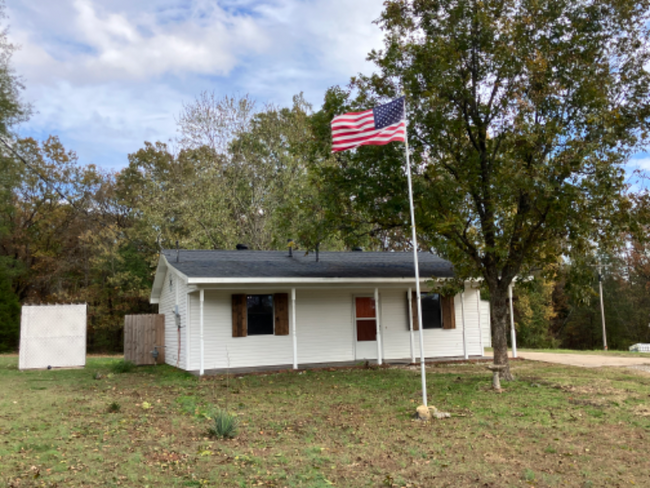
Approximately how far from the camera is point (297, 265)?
1507 cm

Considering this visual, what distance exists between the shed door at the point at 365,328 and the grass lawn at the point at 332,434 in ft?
11.9

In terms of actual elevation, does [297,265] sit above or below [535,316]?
above

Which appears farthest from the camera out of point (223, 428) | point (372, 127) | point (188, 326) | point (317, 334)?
point (317, 334)

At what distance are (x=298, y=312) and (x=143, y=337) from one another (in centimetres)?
514

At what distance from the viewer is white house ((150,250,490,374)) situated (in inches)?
518

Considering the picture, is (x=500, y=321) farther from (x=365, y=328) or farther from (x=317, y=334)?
(x=317, y=334)

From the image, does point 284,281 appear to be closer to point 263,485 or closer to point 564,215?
point 564,215

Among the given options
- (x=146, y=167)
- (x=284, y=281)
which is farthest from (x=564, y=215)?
(x=146, y=167)

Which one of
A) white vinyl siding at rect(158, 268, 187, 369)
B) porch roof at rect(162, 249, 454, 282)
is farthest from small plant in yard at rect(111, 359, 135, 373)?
porch roof at rect(162, 249, 454, 282)

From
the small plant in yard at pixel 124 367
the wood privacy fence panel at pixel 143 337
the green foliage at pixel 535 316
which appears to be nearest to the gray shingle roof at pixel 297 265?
the wood privacy fence panel at pixel 143 337

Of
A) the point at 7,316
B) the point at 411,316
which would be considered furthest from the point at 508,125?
the point at 7,316

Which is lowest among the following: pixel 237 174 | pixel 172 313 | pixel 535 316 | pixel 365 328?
pixel 535 316

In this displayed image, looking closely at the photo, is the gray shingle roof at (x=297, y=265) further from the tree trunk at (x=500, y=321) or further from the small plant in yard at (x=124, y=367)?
the tree trunk at (x=500, y=321)

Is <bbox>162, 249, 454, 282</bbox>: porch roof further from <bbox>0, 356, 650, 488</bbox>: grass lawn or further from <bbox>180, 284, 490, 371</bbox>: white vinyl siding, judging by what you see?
<bbox>0, 356, 650, 488</bbox>: grass lawn
